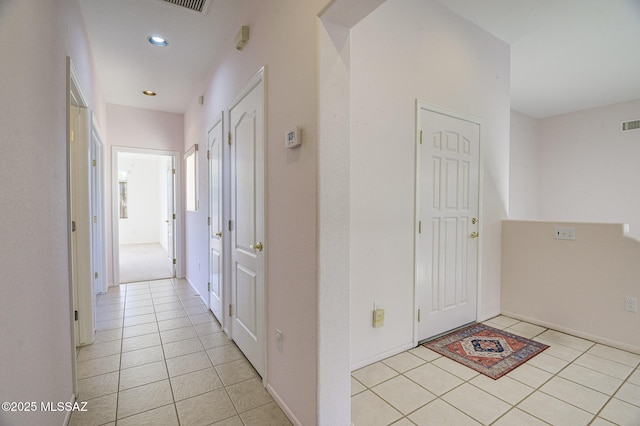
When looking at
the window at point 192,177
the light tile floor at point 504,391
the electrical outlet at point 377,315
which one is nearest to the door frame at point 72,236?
the window at point 192,177

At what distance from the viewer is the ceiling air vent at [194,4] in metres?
2.31

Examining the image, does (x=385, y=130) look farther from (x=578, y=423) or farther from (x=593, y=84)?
(x=593, y=84)

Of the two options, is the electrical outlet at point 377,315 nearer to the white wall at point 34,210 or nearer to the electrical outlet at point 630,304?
the white wall at point 34,210

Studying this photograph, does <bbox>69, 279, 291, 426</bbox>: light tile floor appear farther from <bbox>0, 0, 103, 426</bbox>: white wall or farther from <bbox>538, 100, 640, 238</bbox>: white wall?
<bbox>538, 100, 640, 238</bbox>: white wall

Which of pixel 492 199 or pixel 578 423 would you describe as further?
pixel 492 199

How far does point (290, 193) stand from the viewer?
1.65 m

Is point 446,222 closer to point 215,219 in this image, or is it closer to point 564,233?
point 564,233

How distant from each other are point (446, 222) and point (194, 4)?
2887 mm

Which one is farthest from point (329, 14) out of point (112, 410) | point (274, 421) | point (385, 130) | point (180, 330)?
point (180, 330)

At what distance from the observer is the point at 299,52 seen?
1.55m

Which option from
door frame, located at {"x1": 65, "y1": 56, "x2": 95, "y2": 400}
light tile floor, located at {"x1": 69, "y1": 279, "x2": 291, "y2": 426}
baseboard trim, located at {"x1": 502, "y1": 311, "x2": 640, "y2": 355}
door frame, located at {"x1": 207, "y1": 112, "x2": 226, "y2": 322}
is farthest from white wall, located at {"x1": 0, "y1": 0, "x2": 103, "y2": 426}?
baseboard trim, located at {"x1": 502, "y1": 311, "x2": 640, "y2": 355}

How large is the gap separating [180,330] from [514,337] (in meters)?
3.28

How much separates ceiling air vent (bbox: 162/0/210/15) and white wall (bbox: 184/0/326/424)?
1.30 ft

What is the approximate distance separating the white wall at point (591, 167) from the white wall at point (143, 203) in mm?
10379
